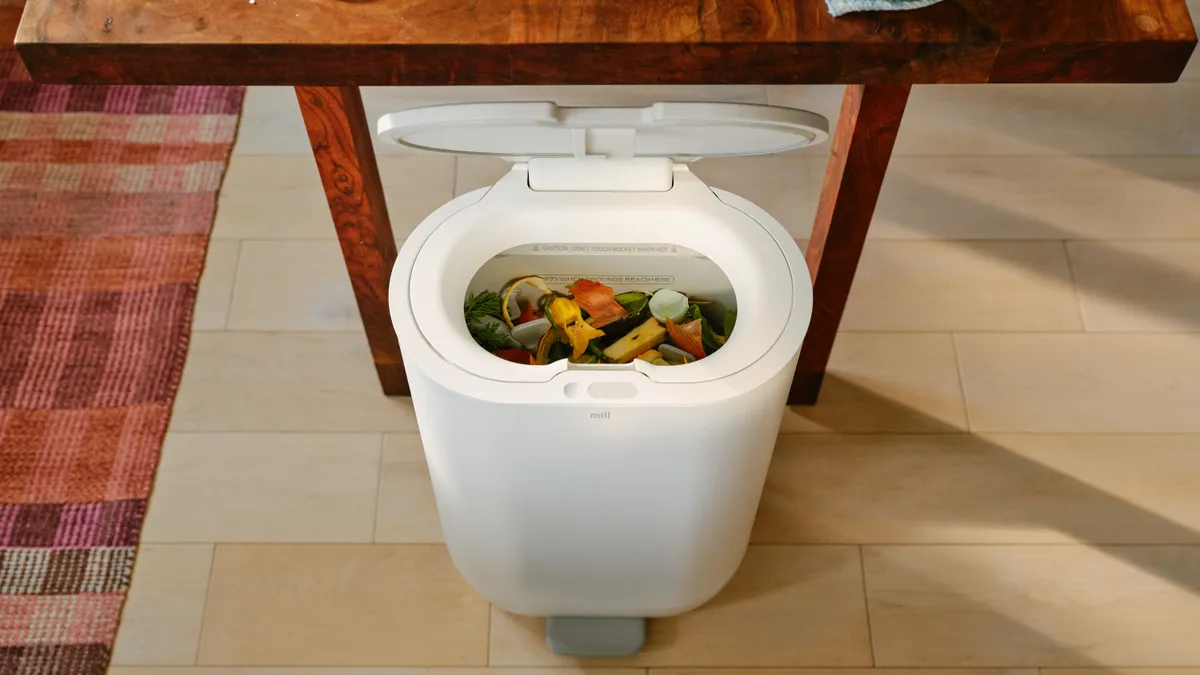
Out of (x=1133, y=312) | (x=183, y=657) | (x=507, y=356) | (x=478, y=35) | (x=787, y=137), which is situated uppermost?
(x=478, y=35)

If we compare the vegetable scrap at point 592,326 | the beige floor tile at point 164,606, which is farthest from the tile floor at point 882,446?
the vegetable scrap at point 592,326

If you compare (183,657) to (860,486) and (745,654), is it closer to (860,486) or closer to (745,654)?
(745,654)

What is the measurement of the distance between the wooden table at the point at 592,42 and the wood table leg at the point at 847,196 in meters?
0.14

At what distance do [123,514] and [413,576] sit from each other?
0.37m

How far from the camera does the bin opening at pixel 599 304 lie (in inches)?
42.4

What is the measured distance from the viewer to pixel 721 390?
34.9 inches

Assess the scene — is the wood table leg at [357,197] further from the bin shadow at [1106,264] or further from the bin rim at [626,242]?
the bin shadow at [1106,264]

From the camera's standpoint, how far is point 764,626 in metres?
1.27

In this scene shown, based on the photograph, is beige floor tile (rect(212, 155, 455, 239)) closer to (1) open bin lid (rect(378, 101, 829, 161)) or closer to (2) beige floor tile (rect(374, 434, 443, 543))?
(2) beige floor tile (rect(374, 434, 443, 543))

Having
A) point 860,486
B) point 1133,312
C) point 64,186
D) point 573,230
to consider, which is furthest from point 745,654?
point 64,186

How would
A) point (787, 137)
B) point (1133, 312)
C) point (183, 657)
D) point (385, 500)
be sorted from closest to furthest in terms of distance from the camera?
point (787, 137), point (183, 657), point (385, 500), point (1133, 312)

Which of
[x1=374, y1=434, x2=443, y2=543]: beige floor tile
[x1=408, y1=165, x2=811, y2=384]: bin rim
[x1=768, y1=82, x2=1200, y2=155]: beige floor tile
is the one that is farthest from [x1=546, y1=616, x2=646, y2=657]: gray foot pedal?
[x1=768, y1=82, x2=1200, y2=155]: beige floor tile

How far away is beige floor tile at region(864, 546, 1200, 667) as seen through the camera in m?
1.25

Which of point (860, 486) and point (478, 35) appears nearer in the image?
point (478, 35)
